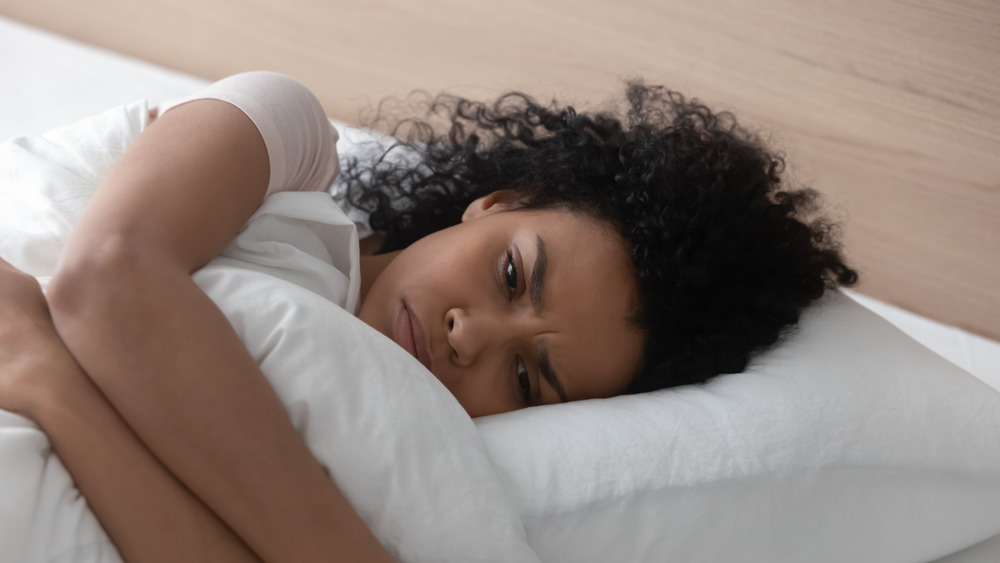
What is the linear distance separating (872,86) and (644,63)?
384mm

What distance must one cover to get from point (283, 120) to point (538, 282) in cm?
36

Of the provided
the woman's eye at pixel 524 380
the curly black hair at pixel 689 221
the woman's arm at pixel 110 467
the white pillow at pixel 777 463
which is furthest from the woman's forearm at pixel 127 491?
the curly black hair at pixel 689 221

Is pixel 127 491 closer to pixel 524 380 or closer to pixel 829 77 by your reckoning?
pixel 524 380

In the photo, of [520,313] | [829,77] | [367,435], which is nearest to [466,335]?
[520,313]

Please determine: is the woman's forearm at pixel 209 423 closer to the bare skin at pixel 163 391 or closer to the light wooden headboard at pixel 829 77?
the bare skin at pixel 163 391

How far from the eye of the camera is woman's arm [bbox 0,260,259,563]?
66 cm

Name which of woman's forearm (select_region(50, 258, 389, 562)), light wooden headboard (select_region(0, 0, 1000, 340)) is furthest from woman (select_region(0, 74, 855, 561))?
light wooden headboard (select_region(0, 0, 1000, 340))

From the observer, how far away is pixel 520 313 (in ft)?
3.08

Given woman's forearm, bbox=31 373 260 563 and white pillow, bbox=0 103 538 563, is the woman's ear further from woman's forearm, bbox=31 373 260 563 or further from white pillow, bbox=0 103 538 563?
woman's forearm, bbox=31 373 260 563

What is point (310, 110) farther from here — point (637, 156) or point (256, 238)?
point (637, 156)

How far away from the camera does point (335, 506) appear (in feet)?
2.28

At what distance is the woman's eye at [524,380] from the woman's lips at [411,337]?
0.11m

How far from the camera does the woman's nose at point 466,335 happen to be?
0.92 m

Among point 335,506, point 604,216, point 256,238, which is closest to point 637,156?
point 604,216
